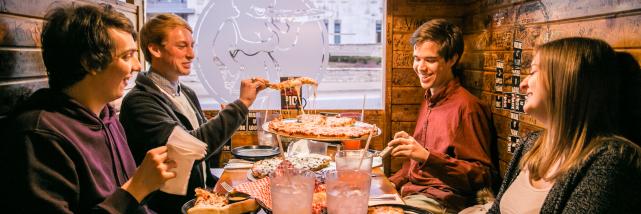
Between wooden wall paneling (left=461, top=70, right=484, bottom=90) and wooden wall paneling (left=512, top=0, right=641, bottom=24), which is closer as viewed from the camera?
wooden wall paneling (left=512, top=0, right=641, bottom=24)

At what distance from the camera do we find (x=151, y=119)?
2273 mm

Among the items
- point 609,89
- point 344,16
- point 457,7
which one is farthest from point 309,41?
point 609,89

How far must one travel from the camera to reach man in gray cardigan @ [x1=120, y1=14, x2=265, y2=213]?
2291 millimetres

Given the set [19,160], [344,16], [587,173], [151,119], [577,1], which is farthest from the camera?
[344,16]

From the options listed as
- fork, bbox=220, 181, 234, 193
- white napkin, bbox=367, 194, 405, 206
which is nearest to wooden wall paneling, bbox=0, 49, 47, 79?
fork, bbox=220, 181, 234, 193

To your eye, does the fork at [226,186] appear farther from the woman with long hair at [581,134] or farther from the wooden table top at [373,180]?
the woman with long hair at [581,134]

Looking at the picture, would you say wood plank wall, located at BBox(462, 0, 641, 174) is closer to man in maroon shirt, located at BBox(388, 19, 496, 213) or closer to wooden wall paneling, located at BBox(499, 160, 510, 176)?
wooden wall paneling, located at BBox(499, 160, 510, 176)

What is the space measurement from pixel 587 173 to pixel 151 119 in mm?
1823

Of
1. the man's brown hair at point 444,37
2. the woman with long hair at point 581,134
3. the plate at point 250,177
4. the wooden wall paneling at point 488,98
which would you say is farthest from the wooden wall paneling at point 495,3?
the plate at point 250,177

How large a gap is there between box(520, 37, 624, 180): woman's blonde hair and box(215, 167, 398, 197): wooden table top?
752 millimetres

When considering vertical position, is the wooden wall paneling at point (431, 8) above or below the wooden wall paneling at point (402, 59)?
above

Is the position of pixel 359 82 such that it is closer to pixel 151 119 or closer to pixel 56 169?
pixel 151 119

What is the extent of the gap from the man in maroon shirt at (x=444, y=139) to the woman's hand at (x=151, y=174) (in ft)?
3.93

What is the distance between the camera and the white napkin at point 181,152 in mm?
1409
